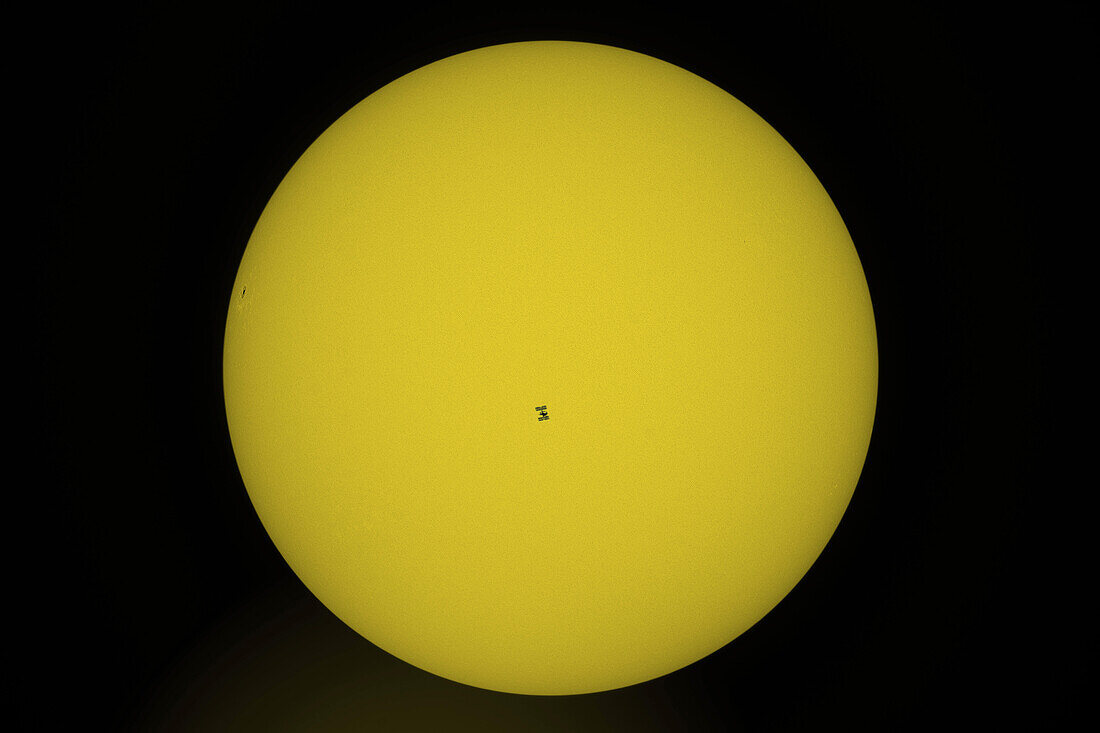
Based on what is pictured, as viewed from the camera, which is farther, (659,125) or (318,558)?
(318,558)

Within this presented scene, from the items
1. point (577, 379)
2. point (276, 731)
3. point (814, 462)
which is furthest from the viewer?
point (276, 731)

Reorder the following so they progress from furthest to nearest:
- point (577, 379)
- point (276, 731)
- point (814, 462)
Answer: point (276, 731) → point (814, 462) → point (577, 379)

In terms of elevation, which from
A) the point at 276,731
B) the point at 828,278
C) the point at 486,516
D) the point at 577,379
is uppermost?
the point at 828,278

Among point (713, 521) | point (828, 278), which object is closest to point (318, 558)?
point (713, 521)

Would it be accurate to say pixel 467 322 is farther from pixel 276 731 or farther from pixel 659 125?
pixel 276 731

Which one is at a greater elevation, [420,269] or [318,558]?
[420,269]

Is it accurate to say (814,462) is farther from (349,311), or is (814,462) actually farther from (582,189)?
(349,311)
